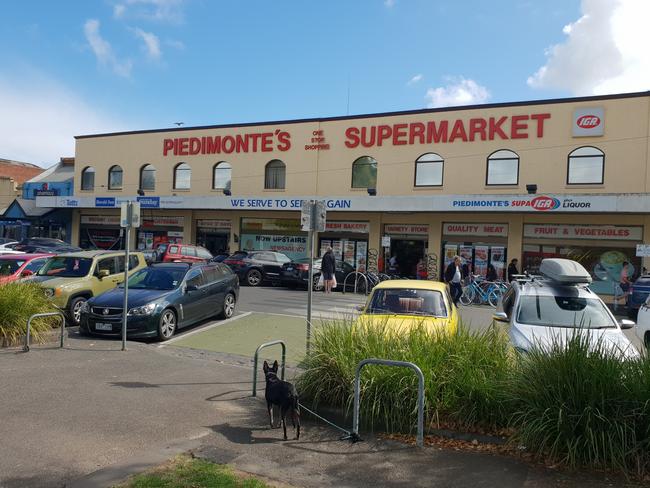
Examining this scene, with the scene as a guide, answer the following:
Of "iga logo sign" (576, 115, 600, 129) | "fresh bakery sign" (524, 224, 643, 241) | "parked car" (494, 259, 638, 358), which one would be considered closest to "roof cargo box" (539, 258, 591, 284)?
"parked car" (494, 259, 638, 358)

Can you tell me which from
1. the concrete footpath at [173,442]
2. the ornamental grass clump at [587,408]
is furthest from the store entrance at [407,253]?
the ornamental grass clump at [587,408]

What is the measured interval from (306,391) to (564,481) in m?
2.81

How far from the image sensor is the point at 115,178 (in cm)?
3478

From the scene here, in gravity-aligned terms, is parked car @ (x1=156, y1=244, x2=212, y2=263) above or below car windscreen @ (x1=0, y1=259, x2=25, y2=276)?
above

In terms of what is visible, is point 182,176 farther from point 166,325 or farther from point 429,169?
point 166,325

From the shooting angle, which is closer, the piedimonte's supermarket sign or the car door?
the car door

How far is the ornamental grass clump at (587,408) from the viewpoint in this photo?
15.4 feet

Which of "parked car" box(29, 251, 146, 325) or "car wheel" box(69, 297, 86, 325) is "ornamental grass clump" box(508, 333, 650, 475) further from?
"car wheel" box(69, 297, 86, 325)

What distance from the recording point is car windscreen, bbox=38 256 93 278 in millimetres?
13344

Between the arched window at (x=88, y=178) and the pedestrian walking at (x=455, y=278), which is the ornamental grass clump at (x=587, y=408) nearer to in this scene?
the pedestrian walking at (x=455, y=278)

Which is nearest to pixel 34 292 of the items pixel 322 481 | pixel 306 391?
pixel 306 391

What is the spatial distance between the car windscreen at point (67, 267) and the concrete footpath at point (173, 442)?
17.9ft

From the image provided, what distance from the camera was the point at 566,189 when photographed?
2331 cm

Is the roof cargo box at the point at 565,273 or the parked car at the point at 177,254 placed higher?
the roof cargo box at the point at 565,273
